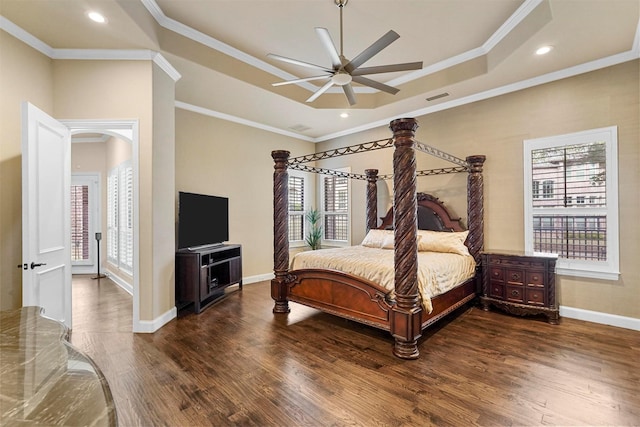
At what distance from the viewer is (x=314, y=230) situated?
673cm

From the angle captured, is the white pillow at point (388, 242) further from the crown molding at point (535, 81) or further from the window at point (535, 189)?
the crown molding at point (535, 81)

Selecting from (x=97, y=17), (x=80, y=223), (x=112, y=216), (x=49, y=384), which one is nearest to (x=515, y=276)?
(x=49, y=384)

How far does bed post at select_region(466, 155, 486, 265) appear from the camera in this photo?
4.27 m

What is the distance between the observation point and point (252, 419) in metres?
1.89

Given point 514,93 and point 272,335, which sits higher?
point 514,93

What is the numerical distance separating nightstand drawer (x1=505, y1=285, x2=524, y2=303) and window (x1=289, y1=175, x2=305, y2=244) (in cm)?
408

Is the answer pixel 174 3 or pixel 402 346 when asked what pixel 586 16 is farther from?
pixel 174 3

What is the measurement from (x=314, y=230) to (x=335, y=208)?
2.29 feet

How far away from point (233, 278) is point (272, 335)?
1.87 meters

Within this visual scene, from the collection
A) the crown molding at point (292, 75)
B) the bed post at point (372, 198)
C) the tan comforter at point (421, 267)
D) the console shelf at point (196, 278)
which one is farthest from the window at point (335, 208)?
the console shelf at point (196, 278)

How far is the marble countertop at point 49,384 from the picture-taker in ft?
2.05

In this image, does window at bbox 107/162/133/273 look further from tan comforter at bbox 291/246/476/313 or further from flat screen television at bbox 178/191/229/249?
tan comforter at bbox 291/246/476/313

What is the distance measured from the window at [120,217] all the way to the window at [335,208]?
3855 mm

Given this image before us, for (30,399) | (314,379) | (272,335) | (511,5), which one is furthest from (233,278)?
(511,5)
